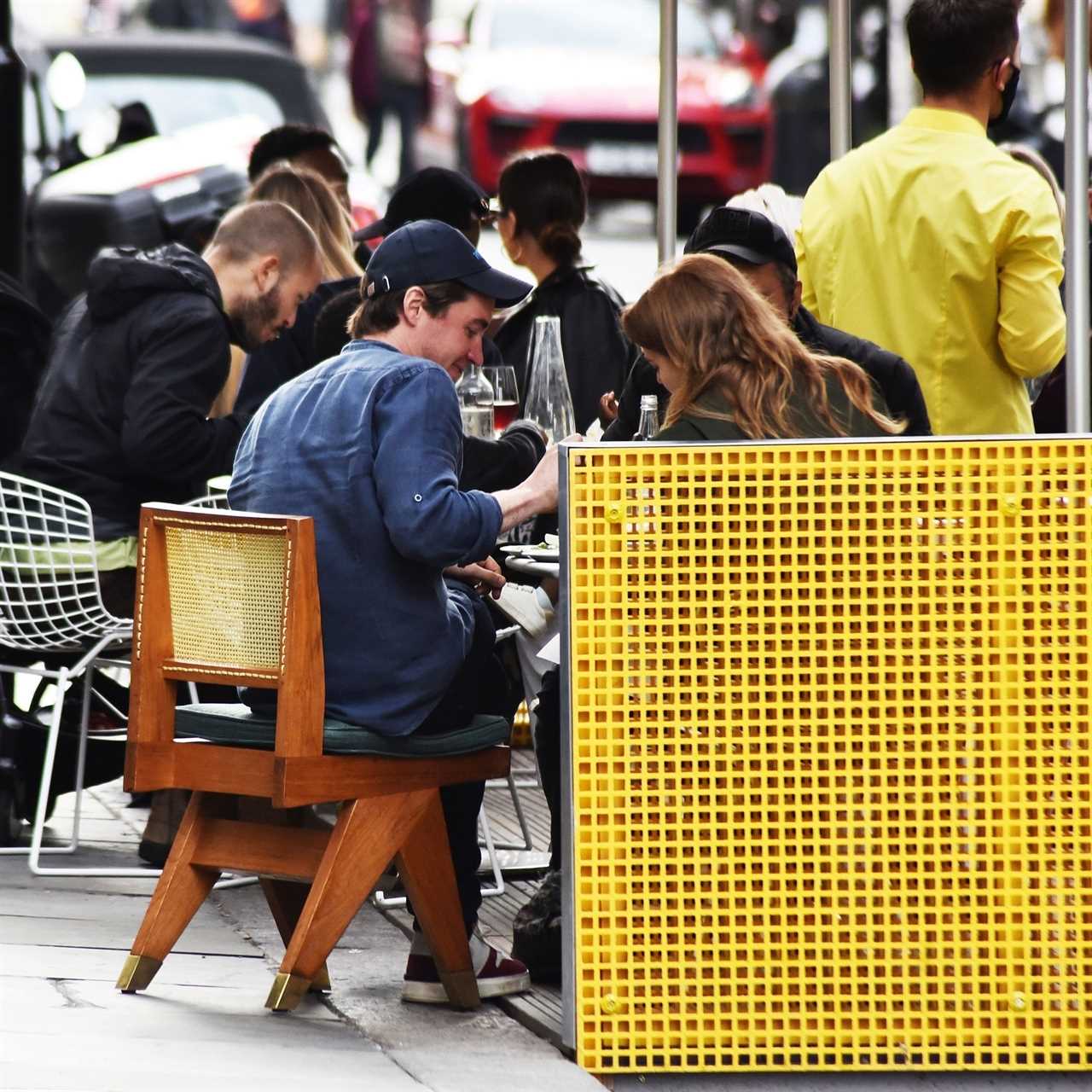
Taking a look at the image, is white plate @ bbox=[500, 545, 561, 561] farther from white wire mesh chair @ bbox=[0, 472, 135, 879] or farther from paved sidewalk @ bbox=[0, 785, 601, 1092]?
white wire mesh chair @ bbox=[0, 472, 135, 879]

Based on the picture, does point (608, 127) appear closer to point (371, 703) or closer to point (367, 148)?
point (367, 148)

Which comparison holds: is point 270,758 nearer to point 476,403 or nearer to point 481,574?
point 481,574

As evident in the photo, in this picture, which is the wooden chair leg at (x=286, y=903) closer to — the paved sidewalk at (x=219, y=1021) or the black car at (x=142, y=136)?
the paved sidewalk at (x=219, y=1021)

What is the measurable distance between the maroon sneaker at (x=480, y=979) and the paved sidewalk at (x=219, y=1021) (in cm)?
3

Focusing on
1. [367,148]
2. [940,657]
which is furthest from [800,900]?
[367,148]

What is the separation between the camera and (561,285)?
7.23 meters

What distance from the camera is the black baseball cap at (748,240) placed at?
526 centimetres

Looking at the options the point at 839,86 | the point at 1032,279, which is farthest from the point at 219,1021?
the point at 839,86

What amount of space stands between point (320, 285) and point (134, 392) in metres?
1.11

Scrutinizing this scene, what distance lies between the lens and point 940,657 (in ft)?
14.4

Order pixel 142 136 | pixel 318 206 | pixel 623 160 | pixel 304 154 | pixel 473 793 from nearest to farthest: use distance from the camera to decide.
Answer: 1. pixel 473 793
2. pixel 318 206
3. pixel 304 154
4. pixel 142 136
5. pixel 623 160

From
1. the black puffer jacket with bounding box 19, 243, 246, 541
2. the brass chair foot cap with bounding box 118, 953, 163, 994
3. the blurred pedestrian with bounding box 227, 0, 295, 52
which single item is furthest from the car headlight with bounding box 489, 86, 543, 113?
the brass chair foot cap with bounding box 118, 953, 163, 994

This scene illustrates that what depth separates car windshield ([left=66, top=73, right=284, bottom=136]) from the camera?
14.3 meters

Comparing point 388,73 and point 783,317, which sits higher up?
point 388,73
